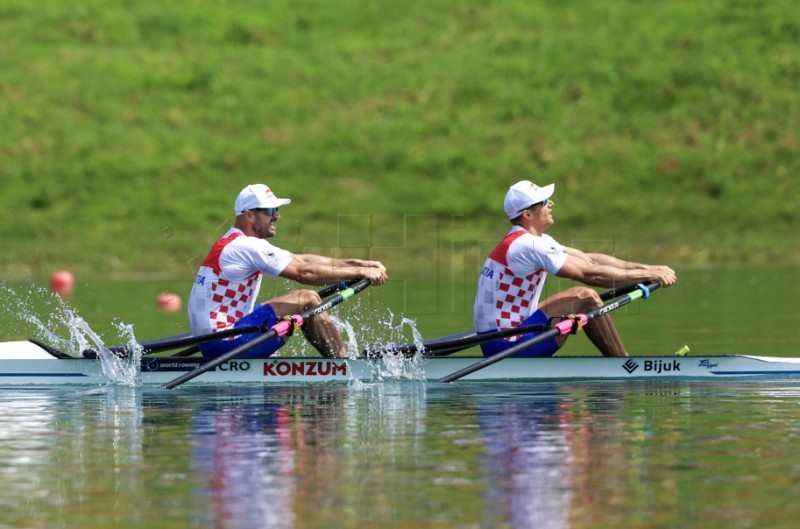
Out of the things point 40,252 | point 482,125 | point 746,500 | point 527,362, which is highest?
point 482,125

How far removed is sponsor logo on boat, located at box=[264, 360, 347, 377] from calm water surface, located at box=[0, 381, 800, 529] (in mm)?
343

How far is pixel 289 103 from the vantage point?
49.5 m

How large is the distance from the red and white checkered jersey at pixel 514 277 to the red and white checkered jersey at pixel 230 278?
195 cm

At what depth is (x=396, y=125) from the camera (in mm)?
48062

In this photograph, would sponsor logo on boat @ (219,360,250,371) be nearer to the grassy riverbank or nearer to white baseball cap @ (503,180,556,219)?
white baseball cap @ (503,180,556,219)

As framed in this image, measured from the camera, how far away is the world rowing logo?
52.8ft

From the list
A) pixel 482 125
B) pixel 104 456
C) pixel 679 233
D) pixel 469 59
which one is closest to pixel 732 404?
pixel 104 456

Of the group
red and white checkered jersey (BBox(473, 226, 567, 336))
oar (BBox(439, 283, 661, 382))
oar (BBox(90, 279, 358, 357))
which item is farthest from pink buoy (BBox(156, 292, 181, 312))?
oar (BBox(439, 283, 661, 382))

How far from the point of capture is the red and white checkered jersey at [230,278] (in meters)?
15.8

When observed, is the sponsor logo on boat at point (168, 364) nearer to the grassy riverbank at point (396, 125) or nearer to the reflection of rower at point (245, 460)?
the reflection of rower at point (245, 460)

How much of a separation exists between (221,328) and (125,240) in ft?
85.1

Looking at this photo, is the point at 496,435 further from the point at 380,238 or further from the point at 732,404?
the point at 380,238

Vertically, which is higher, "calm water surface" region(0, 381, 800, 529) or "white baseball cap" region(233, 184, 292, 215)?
"white baseball cap" region(233, 184, 292, 215)

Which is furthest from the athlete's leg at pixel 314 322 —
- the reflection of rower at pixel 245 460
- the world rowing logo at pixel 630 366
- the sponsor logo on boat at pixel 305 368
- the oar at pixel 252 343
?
the world rowing logo at pixel 630 366
